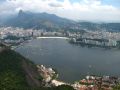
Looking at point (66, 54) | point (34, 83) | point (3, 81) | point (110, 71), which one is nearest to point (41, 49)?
point (66, 54)

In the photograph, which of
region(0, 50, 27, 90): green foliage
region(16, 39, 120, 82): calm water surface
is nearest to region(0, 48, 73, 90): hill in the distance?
region(0, 50, 27, 90): green foliage

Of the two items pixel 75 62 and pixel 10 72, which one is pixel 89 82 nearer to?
pixel 10 72

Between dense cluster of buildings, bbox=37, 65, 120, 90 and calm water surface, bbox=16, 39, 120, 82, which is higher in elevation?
dense cluster of buildings, bbox=37, 65, 120, 90

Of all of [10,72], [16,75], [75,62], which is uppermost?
[10,72]

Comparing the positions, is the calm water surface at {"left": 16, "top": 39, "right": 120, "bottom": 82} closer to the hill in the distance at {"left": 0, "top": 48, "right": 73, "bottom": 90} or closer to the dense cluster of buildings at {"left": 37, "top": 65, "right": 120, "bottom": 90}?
the dense cluster of buildings at {"left": 37, "top": 65, "right": 120, "bottom": 90}

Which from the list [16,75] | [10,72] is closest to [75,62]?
[10,72]

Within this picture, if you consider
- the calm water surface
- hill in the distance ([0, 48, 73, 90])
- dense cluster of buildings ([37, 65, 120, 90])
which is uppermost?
hill in the distance ([0, 48, 73, 90])

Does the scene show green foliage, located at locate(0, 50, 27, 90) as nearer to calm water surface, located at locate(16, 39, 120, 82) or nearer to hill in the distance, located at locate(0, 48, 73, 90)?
hill in the distance, located at locate(0, 48, 73, 90)

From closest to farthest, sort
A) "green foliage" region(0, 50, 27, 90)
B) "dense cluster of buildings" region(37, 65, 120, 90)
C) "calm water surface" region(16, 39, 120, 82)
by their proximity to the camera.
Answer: "green foliage" region(0, 50, 27, 90), "dense cluster of buildings" region(37, 65, 120, 90), "calm water surface" region(16, 39, 120, 82)

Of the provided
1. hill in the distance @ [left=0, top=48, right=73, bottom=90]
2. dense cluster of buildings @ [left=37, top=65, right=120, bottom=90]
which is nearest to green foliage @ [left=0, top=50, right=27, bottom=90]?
hill in the distance @ [left=0, top=48, right=73, bottom=90]

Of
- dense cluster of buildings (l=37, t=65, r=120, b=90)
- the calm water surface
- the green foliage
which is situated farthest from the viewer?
the calm water surface

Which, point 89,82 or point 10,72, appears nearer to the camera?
point 10,72

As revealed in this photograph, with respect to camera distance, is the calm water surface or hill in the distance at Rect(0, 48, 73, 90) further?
the calm water surface
